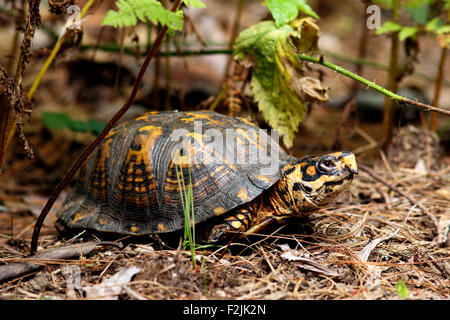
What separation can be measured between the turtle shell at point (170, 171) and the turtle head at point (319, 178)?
150 millimetres

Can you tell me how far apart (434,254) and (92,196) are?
2416 millimetres

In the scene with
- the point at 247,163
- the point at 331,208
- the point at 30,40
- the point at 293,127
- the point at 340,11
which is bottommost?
the point at 331,208

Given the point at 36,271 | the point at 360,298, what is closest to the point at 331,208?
the point at 360,298

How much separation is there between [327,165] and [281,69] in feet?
3.21

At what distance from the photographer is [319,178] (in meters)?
2.36

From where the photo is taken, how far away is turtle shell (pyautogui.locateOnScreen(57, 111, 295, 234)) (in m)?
A: 2.48

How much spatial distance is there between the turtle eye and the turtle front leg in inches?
21.7

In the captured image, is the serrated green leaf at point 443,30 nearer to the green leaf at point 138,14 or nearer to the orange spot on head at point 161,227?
the green leaf at point 138,14

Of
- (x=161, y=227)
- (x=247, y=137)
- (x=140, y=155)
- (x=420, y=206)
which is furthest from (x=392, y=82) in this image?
(x=161, y=227)

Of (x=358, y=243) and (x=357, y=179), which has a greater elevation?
(x=357, y=179)

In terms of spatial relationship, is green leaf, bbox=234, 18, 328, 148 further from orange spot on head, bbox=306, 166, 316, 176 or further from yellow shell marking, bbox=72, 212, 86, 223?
yellow shell marking, bbox=72, 212, 86, 223

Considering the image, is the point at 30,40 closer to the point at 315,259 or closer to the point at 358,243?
the point at 315,259

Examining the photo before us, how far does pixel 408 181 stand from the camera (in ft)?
11.7

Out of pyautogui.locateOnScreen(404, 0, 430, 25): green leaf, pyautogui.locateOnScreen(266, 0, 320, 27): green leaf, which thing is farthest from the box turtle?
pyautogui.locateOnScreen(404, 0, 430, 25): green leaf
